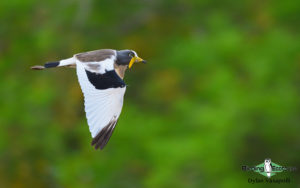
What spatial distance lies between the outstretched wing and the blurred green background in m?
10.2

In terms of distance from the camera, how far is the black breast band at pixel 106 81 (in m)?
8.11

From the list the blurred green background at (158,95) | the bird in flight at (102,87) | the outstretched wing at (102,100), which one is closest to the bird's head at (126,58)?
the bird in flight at (102,87)

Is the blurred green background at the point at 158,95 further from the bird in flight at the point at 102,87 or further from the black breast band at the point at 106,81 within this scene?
the black breast band at the point at 106,81

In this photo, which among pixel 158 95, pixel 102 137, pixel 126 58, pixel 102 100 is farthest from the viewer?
pixel 158 95

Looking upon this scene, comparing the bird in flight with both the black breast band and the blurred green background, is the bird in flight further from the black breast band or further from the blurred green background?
the blurred green background

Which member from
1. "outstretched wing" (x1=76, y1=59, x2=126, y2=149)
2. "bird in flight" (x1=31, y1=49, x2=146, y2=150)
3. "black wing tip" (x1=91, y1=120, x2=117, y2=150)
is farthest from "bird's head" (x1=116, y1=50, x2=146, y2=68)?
"black wing tip" (x1=91, y1=120, x2=117, y2=150)

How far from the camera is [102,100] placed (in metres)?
8.06

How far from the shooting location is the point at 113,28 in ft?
78.0

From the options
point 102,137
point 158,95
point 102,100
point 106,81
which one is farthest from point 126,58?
point 158,95

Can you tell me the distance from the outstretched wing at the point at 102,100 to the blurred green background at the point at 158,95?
1024 centimetres

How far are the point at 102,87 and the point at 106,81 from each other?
0.24 ft

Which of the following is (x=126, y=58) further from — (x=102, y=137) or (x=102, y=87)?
(x=102, y=137)

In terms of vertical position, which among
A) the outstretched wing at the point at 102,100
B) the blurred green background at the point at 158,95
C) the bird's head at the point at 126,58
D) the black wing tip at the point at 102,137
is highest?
the blurred green background at the point at 158,95

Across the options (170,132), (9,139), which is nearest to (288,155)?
(170,132)
